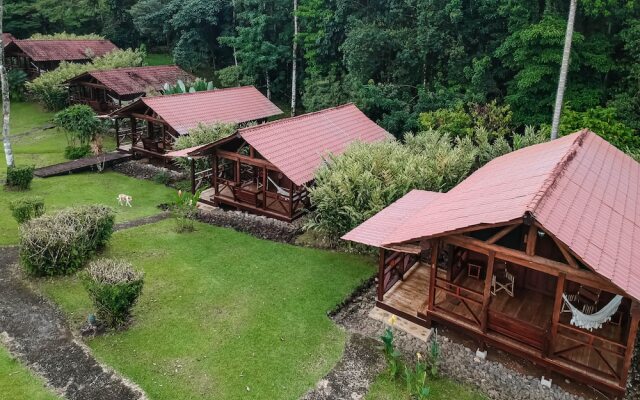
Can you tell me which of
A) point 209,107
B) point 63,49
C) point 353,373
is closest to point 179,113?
point 209,107

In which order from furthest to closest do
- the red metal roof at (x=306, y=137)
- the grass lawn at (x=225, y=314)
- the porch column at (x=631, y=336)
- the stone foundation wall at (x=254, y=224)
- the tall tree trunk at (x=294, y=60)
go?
the tall tree trunk at (x=294, y=60) → the red metal roof at (x=306, y=137) → the stone foundation wall at (x=254, y=224) → the grass lawn at (x=225, y=314) → the porch column at (x=631, y=336)

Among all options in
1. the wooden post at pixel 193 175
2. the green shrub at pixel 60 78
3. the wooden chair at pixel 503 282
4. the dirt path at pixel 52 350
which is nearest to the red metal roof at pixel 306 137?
the wooden post at pixel 193 175

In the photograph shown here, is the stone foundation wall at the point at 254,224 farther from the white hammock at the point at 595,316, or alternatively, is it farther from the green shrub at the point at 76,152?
the green shrub at the point at 76,152

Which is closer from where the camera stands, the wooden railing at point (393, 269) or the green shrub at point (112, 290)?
the green shrub at point (112, 290)

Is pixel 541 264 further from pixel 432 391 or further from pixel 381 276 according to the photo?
pixel 381 276

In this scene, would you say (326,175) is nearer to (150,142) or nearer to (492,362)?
(492,362)
